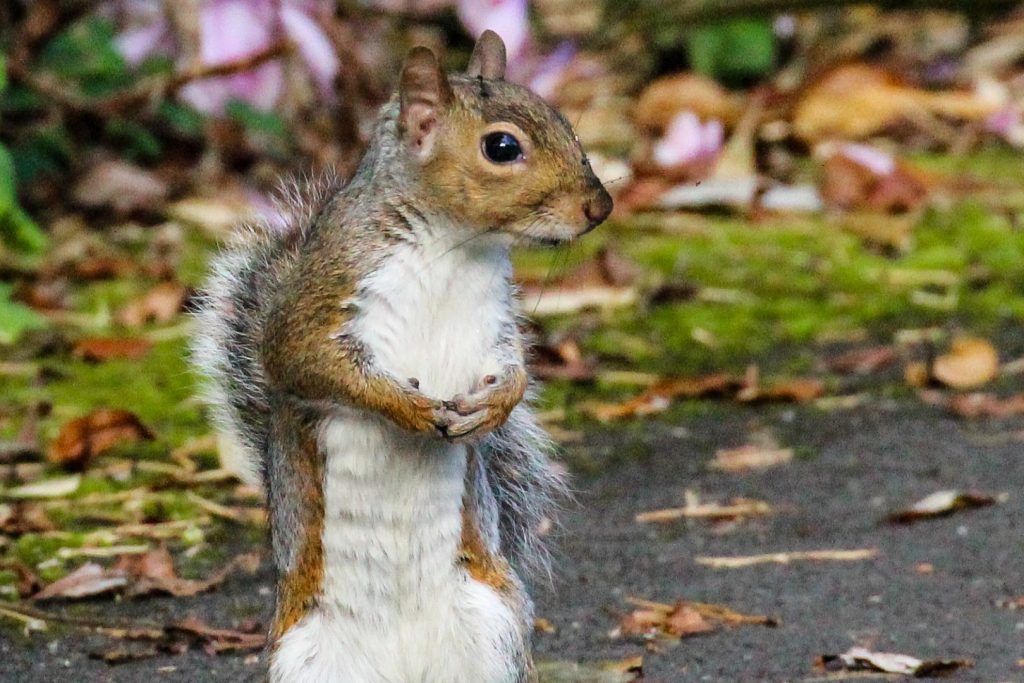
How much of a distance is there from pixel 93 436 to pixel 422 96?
71.0 inches

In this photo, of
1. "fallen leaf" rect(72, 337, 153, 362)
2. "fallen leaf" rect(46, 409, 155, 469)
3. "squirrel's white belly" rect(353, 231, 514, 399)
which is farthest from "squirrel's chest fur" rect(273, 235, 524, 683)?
"fallen leaf" rect(72, 337, 153, 362)

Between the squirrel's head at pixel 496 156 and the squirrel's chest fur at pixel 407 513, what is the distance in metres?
0.08

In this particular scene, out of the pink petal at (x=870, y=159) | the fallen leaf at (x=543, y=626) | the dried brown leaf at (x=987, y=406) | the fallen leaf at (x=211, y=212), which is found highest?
the pink petal at (x=870, y=159)

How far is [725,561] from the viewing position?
11.9 ft

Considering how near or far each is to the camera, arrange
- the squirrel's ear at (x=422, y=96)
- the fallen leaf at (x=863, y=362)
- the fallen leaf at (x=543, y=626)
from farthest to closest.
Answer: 1. the fallen leaf at (x=863, y=362)
2. the fallen leaf at (x=543, y=626)
3. the squirrel's ear at (x=422, y=96)

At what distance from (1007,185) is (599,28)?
1940 millimetres

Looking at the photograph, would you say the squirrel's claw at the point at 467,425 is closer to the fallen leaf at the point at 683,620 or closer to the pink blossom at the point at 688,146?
the fallen leaf at the point at 683,620

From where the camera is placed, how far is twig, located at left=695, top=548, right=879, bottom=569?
3617 millimetres

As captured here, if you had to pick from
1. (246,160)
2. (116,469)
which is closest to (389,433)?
(116,469)

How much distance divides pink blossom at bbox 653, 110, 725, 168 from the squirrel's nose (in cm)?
411

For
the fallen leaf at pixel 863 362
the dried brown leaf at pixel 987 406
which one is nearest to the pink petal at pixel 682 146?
the fallen leaf at pixel 863 362

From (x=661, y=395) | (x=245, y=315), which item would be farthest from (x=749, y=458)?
(x=245, y=315)

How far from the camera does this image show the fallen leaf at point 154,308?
5.32m

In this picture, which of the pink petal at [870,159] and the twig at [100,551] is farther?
the pink petal at [870,159]
